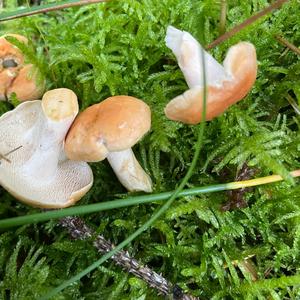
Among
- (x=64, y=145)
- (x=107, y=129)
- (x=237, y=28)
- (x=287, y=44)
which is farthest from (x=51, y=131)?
(x=287, y=44)

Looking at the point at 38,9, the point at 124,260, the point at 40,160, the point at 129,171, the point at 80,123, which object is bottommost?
the point at 124,260

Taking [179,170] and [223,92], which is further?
[179,170]

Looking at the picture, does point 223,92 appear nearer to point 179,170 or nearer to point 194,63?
point 194,63

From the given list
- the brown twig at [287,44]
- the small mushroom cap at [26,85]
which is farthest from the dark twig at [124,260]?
the brown twig at [287,44]

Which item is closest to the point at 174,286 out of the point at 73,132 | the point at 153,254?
the point at 153,254

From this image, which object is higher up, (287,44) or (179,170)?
(287,44)

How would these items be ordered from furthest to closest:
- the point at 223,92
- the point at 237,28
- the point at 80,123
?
1. the point at 237,28
2. the point at 80,123
3. the point at 223,92

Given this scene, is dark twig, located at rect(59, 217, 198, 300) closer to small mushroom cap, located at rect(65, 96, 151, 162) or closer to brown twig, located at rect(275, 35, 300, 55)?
small mushroom cap, located at rect(65, 96, 151, 162)
